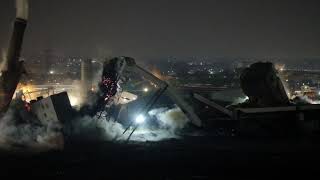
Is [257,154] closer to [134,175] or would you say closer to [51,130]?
[134,175]

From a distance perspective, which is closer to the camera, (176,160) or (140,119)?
(176,160)

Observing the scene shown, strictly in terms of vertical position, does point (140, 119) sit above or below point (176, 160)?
above

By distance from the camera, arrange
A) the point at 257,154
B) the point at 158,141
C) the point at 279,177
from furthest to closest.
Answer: the point at 158,141, the point at 257,154, the point at 279,177

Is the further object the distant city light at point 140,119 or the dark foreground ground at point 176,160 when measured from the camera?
the distant city light at point 140,119

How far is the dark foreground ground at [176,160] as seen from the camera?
14.6 m

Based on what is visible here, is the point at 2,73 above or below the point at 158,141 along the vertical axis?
above

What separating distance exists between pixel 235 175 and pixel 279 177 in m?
1.47

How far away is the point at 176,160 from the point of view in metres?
16.8

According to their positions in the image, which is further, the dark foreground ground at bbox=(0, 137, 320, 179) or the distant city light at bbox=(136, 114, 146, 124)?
the distant city light at bbox=(136, 114, 146, 124)

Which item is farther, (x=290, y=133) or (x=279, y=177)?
(x=290, y=133)

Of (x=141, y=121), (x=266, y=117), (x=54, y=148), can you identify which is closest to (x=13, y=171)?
(x=54, y=148)

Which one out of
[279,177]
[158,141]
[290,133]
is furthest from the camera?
[290,133]

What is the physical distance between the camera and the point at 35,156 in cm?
1780

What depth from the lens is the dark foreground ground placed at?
14648 mm
